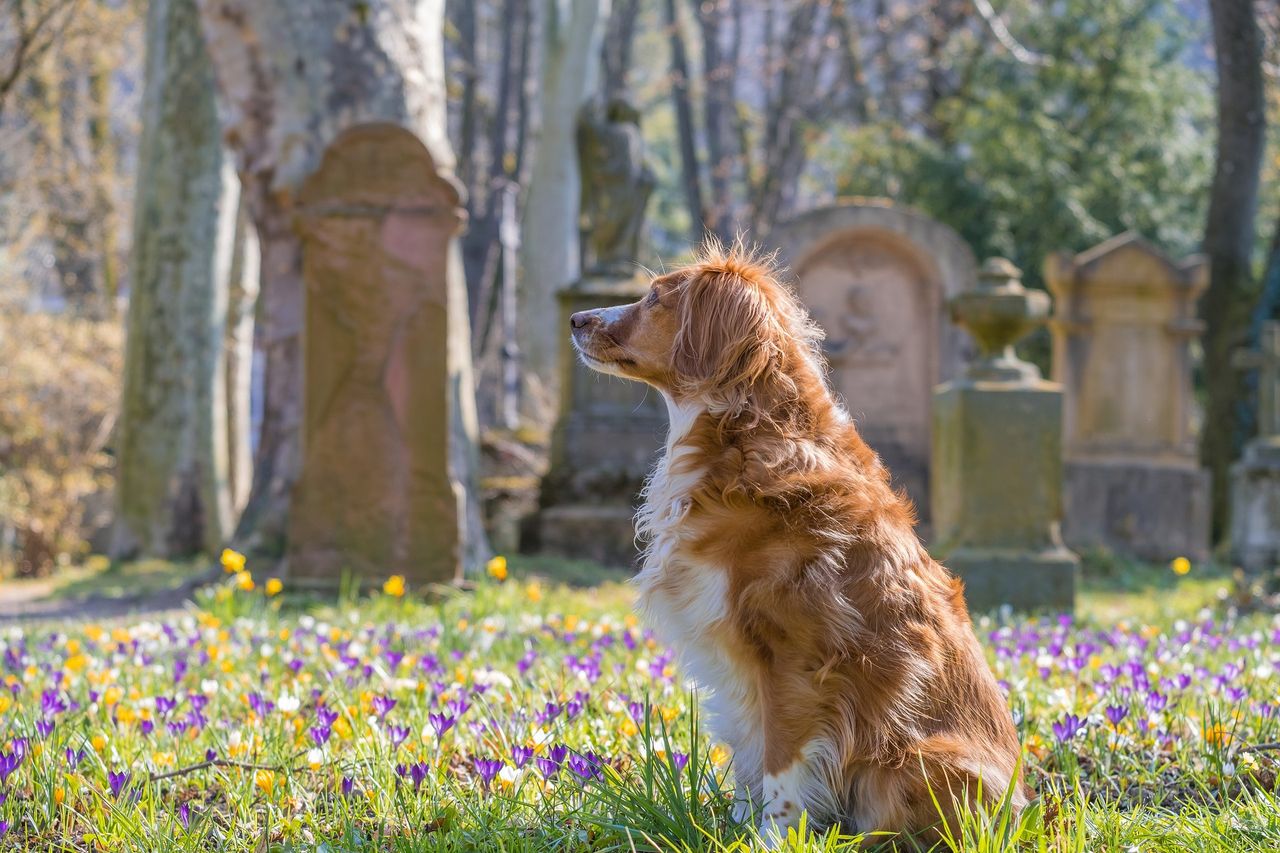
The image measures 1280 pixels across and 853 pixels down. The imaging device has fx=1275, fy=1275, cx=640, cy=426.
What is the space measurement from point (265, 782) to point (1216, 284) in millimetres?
14401

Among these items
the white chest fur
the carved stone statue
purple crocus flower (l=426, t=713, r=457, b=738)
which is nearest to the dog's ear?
the white chest fur

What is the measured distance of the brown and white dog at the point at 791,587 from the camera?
2.91m

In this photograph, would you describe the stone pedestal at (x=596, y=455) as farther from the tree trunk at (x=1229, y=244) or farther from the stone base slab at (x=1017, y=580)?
the tree trunk at (x=1229, y=244)

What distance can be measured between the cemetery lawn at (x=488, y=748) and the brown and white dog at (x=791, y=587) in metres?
0.16

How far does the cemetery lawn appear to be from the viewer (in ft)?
10.2

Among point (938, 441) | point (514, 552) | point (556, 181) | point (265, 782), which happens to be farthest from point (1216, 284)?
point (265, 782)

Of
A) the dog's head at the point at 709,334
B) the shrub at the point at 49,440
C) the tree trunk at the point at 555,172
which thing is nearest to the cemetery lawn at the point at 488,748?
the dog's head at the point at 709,334

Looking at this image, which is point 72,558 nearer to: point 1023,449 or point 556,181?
point 556,181

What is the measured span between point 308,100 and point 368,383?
2395 millimetres

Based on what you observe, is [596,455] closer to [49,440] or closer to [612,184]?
[612,184]

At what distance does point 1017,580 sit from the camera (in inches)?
320

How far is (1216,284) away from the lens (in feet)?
49.9

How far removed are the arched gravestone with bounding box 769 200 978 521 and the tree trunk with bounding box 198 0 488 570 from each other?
17.5ft

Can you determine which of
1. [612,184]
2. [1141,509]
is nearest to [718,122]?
[612,184]
